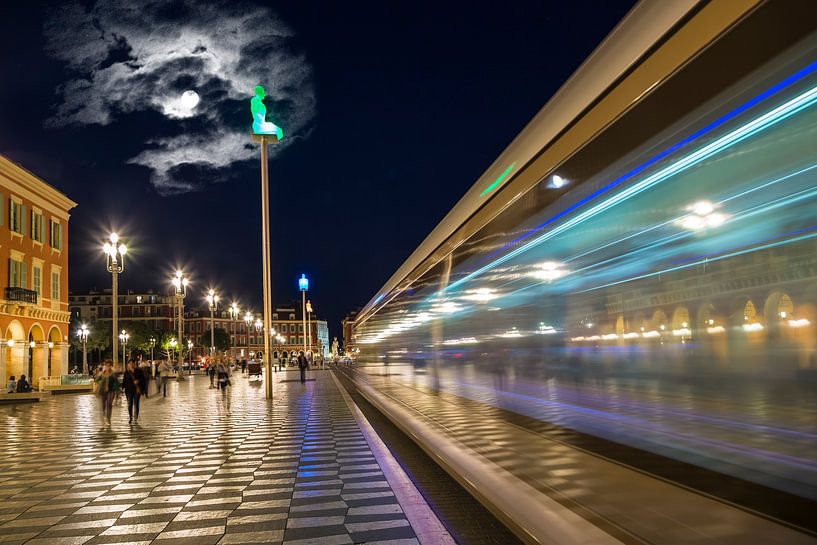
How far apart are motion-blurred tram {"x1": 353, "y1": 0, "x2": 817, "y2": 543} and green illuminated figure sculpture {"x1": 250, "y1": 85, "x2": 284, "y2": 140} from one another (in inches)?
823

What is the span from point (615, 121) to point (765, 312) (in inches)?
64.0

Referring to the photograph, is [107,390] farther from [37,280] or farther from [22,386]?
[37,280]

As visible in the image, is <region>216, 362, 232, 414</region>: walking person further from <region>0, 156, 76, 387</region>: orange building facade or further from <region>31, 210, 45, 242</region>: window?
<region>31, 210, 45, 242</region>: window

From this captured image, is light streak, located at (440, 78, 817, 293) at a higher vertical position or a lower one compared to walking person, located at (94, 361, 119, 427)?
higher

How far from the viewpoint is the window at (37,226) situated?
130 feet

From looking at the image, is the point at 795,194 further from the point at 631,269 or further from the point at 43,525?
the point at 43,525

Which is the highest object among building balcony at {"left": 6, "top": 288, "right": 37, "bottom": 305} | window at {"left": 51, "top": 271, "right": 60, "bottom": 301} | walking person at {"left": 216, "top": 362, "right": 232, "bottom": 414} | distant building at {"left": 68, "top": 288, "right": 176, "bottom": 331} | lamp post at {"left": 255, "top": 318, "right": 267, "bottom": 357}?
distant building at {"left": 68, "top": 288, "right": 176, "bottom": 331}

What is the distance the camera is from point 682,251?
4262 mm

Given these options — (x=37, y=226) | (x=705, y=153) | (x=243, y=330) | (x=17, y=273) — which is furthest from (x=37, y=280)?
(x=243, y=330)

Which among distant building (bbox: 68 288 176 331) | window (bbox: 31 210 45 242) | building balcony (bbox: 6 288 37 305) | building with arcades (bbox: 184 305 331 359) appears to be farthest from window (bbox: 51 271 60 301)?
distant building (bbox: 68 288 176 331)

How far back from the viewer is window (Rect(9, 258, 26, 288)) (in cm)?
3684

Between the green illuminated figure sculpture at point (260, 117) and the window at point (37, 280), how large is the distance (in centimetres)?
2081

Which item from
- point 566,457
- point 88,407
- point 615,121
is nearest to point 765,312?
point 615,121

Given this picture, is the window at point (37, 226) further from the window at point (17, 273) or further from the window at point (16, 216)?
the window at point (17, 273)
